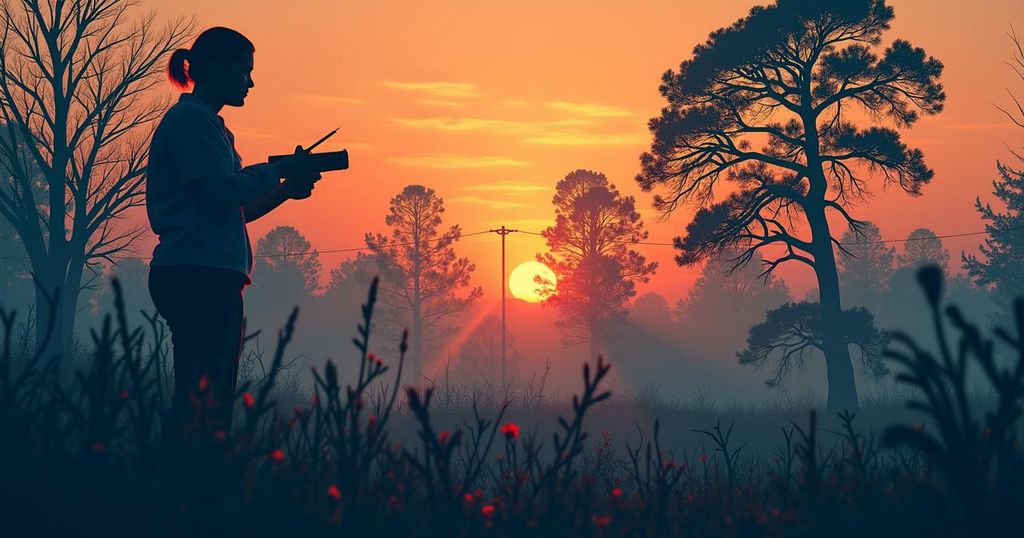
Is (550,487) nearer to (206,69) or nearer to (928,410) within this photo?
(928,410)

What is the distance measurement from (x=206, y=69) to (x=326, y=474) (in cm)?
185

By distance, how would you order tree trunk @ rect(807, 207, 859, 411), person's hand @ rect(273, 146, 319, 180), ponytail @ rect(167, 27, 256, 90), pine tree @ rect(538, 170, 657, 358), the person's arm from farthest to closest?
pine tree @ rect(538, 170, 657, 358)
tree trunk @ rect(807, 207, 859, 411)
person's hand @ rect(273, 146, 319, 180)
ponytail @ rect(167, 27, 256, 90)
the person's arm

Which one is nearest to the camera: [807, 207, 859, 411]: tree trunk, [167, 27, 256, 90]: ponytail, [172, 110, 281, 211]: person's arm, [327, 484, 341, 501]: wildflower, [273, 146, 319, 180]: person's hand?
[327, 484, 341, 501]: wildflower

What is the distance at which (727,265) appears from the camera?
232 feet

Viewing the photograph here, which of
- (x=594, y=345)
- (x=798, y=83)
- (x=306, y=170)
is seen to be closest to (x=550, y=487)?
(x=306, y=170)

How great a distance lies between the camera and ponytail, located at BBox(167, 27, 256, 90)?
3471mm

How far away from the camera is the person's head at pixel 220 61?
3477mm

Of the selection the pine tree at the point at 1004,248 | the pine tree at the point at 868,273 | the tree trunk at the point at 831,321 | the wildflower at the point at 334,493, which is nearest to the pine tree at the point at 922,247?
the pine tree at the point at 868,273

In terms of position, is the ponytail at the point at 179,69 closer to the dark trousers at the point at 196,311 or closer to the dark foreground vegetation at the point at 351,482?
the dark trousers at the point at 196,311

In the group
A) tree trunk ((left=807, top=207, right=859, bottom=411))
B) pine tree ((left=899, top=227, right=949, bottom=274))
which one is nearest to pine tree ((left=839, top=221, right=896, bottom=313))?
pine tree ((left=899, top=227, right=949, bottom=274))

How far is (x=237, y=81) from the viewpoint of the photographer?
11.6 feet

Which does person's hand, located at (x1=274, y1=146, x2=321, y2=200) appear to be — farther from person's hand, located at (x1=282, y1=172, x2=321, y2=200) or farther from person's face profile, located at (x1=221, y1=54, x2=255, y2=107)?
person's face profile, located at (x1=221, y1=54, x2=255, y2=107)

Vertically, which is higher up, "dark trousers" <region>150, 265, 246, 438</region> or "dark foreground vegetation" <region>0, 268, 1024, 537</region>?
"dark trousers" <region>150, 265, 246, 438</region>

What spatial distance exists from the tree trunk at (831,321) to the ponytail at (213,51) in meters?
21.0
